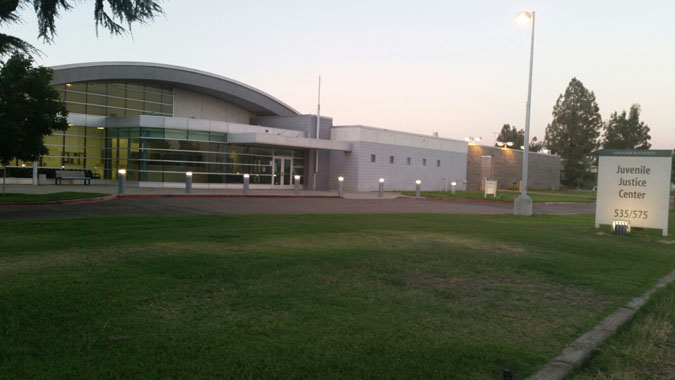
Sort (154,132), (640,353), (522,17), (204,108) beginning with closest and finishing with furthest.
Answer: (640,353) → (522,17) → (154,132) → (204,108)

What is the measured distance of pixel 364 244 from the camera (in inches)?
396

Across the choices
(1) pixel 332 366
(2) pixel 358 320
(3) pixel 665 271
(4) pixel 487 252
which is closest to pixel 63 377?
(1) pixel 332 366

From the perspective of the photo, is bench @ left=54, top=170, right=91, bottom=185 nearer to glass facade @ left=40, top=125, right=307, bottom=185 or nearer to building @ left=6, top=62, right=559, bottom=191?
building @ left=6, top=62, right=559, bottom=191

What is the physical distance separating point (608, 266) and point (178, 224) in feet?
30.4

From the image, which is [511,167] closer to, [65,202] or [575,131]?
[575,131]

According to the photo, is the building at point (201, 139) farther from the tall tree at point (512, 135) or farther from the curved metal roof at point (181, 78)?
the tall tree at point (512, 135)

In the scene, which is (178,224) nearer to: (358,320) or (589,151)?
(358,320)

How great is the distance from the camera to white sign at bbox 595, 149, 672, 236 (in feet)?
46.6

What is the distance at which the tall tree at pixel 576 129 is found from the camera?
261 feet

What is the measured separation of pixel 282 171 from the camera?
37250 millimetres

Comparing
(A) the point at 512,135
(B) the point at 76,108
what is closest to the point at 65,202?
(B) the point at 76,108

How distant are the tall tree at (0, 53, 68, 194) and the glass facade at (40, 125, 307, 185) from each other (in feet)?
33.8

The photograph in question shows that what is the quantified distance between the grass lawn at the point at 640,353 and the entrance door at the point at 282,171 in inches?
1266

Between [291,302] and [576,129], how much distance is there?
3276 inches
